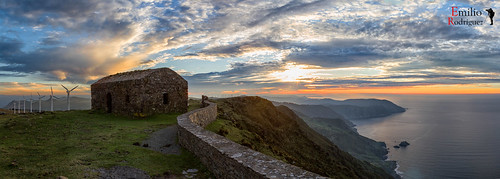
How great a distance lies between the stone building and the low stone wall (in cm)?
1597

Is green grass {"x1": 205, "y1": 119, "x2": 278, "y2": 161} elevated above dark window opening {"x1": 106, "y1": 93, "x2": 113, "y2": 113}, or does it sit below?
below

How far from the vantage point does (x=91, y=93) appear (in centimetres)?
3684

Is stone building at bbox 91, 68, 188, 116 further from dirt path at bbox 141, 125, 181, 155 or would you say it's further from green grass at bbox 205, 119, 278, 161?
dirt path at bbox 141, 125, 181, 155

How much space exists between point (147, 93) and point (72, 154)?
1637 cm

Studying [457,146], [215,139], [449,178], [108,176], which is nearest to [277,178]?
[215,139]

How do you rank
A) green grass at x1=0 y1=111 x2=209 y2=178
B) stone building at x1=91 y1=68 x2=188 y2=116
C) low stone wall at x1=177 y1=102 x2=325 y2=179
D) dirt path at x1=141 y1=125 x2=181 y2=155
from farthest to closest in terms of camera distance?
stone building at x1=91 y1=68 x2=188 y2=116, dirt path at x1=141 y1=125 x2=181 y2=155, green grass at x1=0 y1=111 x2=209 y2=178, low stone wall at x1=177 y1=102 x2=325 y2=179

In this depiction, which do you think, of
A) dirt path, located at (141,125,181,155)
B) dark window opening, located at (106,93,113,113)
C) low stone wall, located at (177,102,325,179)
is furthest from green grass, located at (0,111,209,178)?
dark window opening, located at (106,93,113,113)

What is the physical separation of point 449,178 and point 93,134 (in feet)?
508

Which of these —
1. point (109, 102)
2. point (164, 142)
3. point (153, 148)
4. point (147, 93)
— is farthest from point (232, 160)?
point (109, 102)

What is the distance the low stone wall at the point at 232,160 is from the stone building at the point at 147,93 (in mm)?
15966

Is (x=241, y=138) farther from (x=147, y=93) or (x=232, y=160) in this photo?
(x=232, y=160)

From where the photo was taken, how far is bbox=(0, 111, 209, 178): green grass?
9953mm

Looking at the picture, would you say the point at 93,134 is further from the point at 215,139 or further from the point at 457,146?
the point at 457,146

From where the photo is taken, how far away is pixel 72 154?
12422mm
